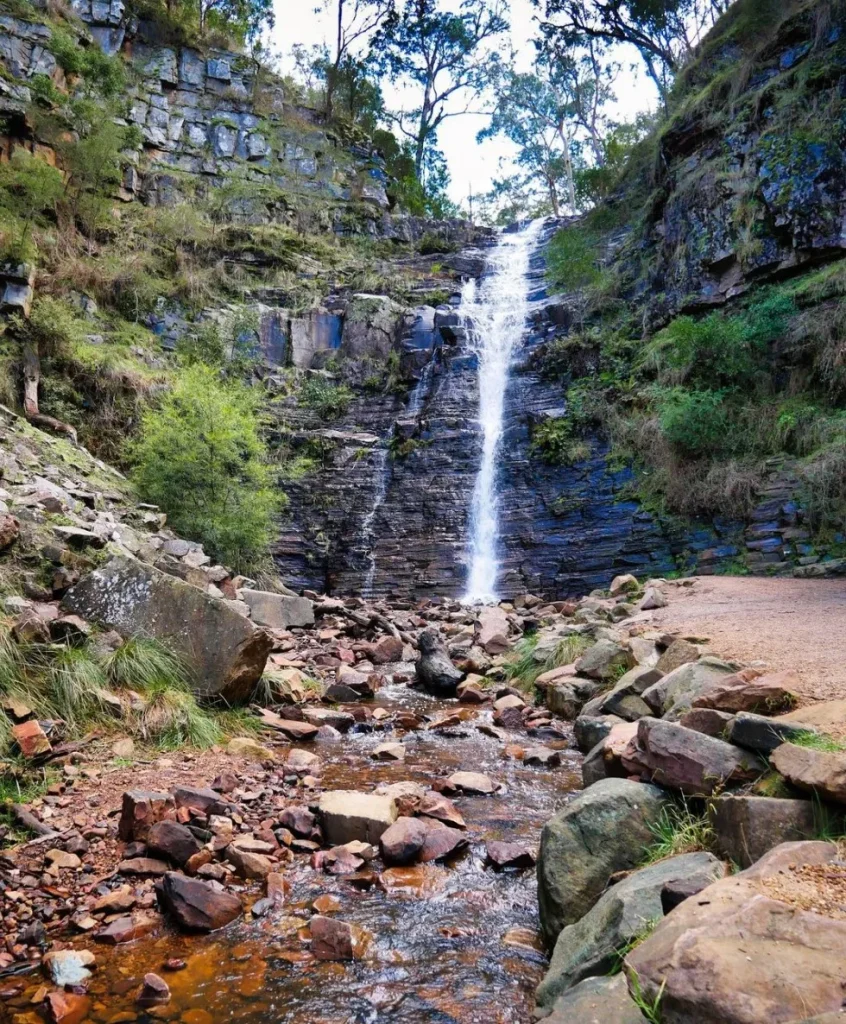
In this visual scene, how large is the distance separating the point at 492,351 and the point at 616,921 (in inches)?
690

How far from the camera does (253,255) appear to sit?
22078 mm

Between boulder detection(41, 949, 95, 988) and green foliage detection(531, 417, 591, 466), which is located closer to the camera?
boulder detection(41, 949, 95, 988)

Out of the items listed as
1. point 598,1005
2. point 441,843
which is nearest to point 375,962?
point 441,843

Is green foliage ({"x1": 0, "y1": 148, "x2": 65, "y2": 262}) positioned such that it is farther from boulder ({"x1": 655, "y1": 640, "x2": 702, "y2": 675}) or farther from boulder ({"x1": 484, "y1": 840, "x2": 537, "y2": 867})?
boulder ({"x1": 484, "y1": 840, "x2": 537, "y2": 867})

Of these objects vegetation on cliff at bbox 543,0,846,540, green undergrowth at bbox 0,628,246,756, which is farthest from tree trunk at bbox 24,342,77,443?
vegetation on cliff at bbox 543,0,846,540

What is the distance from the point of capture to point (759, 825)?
2.27 m

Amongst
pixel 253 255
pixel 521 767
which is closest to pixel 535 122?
pixel 253 255

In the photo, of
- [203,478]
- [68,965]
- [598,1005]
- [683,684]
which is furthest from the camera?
[203,478]

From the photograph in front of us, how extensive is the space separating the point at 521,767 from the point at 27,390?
12299 millimetres

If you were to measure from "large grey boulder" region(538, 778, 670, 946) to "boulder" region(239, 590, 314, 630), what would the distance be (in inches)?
272

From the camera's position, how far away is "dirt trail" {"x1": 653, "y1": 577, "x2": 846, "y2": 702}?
411 centimetres

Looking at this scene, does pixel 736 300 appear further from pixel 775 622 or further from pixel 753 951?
pixel 753 951

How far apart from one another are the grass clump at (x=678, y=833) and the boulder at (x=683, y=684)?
1.16 meters

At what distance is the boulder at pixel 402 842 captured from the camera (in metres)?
3.40
